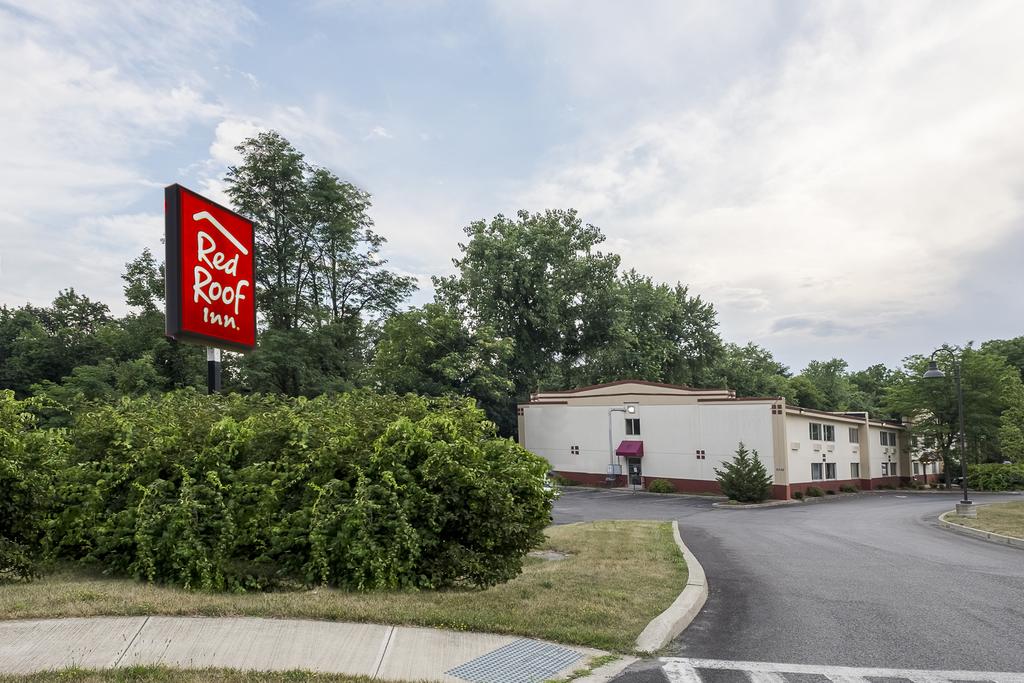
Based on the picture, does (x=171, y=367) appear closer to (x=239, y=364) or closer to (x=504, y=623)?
(x=239, y=364)

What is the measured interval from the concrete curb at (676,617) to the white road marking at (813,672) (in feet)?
1.27

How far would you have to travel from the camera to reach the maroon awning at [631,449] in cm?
4788

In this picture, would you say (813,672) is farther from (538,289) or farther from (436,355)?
(538,289)

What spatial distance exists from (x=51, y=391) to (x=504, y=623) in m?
37.5

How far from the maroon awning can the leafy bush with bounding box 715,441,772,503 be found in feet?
28.0

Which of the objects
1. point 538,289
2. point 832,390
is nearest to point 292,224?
point 538,289

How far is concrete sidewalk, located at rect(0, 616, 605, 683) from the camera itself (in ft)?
19.3

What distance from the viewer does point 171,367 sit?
3856cm

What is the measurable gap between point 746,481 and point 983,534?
58.8ft

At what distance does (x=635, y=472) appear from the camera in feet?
159

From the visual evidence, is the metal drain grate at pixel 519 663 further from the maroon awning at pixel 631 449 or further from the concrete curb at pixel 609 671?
the maroon awning at pixel 631 449

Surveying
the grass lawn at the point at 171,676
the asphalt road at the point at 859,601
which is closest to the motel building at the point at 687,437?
the asphalt road at the point at 859,601

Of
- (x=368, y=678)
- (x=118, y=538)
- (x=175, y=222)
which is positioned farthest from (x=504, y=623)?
(x=175, y=222)

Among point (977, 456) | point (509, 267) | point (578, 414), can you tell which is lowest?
point (977, 456)
